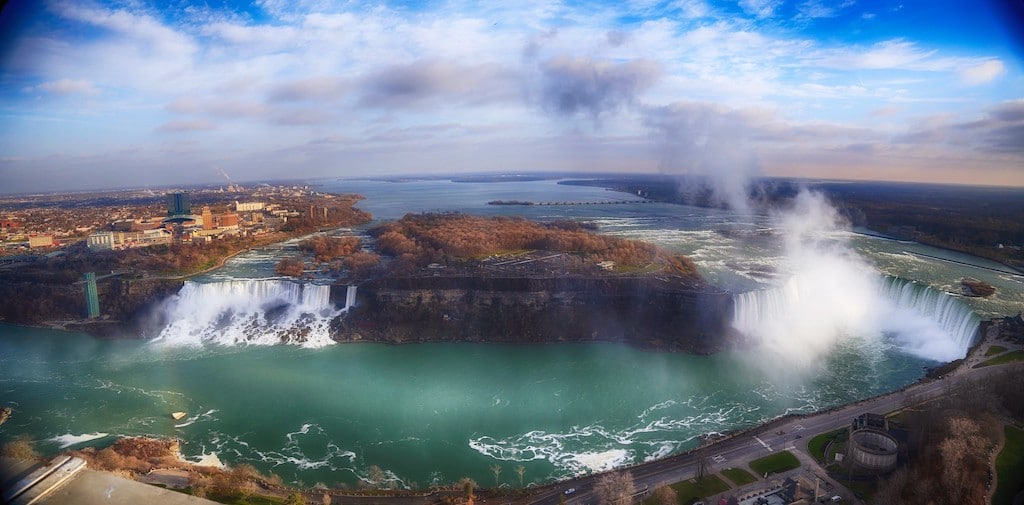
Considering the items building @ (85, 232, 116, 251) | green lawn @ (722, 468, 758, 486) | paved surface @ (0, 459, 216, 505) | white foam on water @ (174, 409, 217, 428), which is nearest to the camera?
paved surface @ (0, 459, 216, 505)

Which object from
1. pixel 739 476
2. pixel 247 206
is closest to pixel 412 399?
pixel 739 476

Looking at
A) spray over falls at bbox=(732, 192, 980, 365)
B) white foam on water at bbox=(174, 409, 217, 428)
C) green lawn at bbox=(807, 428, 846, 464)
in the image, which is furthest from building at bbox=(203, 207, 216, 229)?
green lawn at bbox=(807, 428, 846, 464)

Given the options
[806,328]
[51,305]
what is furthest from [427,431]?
[51,305]

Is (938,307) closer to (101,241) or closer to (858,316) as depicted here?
(858,316)

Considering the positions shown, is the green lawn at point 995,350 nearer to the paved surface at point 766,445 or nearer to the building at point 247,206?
the paved surface at point 766,445

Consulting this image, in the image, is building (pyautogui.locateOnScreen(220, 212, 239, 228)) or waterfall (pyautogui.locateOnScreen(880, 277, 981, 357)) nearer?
waterfall (pyautogui.locateOnScreen(880, 277, 981, 357))

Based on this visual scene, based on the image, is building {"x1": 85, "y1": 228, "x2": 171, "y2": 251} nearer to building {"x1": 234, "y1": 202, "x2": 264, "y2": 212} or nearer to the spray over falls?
building {"x1": 234, "y1": 202, "x2": 264, "y2": 212}
